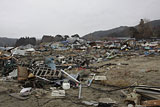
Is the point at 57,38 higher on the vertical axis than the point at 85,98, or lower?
higher

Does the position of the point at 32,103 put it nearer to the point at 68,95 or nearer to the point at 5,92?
the point at 68,95

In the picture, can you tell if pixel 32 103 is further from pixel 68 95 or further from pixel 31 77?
pixel 31 77

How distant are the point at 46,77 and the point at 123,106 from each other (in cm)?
318

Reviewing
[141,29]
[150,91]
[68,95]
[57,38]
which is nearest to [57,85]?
[68,95]

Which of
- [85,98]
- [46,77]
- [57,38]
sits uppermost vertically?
[57,38]

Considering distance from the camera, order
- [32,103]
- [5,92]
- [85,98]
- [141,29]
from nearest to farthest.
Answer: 1. [32,103]
2. [85,98]
3. [5,92]
4. [141,29]

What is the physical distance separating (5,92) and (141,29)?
42769 millimetres

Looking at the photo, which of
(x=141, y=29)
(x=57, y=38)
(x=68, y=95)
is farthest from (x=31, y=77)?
(x=57, y=38)

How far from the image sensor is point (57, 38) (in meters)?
53.7

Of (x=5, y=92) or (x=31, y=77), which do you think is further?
(x=31, y=77)

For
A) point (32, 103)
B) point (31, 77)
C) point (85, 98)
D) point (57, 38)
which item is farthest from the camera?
point (57, 38)

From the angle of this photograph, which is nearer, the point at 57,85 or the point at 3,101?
the point at 3,101

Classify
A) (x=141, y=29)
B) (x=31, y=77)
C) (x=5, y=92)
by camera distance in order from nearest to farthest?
(x=5, y=92)
(x=31, y=77)
(x=141, y=29)

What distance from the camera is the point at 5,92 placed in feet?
13.4
